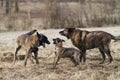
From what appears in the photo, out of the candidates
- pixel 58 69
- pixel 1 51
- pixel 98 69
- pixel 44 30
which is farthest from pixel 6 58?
pixel 44 30

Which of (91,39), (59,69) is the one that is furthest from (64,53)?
(91,39)

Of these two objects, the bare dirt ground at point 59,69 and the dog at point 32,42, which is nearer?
the bare dirt ground at point 59,69

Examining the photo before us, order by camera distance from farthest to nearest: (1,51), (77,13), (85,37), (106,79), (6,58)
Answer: (77,13) < (1,51) < (6,58) < (85,37) < (106,79)

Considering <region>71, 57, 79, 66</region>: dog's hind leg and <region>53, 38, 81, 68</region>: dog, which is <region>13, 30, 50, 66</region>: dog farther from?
<region>71, 57, 79, 66</region>: dog's hind leg

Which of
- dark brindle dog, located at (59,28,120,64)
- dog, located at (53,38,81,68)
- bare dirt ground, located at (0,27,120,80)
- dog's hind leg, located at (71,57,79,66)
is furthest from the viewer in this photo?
dark brindle dog, located at (59,28,120,64)

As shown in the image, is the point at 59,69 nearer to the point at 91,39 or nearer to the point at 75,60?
the point at 75,60

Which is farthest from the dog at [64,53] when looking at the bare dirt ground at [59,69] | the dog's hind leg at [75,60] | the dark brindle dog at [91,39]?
the dark brindle dog at [91,39]

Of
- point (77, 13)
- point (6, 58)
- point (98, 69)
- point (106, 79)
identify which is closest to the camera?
point (106, 79)

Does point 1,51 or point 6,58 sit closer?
point 6,58

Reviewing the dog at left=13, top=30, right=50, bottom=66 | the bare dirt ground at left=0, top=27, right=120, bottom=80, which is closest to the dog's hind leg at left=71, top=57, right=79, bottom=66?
the bare dirt ground at left=0, top=27, right=120, bottom=80

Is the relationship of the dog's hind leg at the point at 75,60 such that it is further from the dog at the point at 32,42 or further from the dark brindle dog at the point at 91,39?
the dog at the point at 32,42

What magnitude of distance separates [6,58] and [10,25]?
7.45 meters

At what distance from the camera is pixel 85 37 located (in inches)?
494

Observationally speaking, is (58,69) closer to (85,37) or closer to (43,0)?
(85,37)
